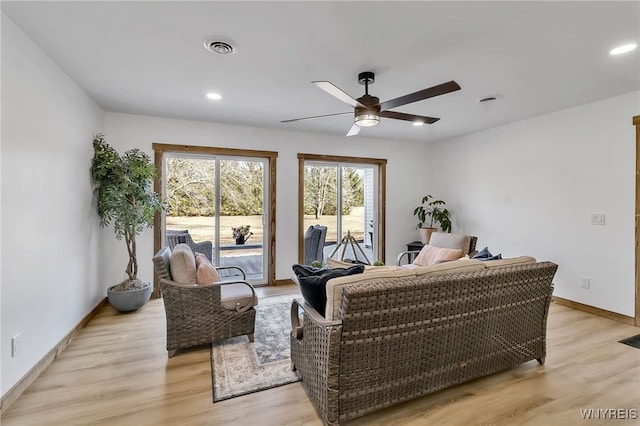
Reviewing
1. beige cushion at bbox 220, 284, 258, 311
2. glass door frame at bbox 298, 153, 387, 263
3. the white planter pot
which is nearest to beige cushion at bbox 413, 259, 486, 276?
beige cushion at bbox 220, 284, 258, 311

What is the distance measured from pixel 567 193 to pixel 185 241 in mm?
5072

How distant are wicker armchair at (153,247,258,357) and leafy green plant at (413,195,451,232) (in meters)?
3.86

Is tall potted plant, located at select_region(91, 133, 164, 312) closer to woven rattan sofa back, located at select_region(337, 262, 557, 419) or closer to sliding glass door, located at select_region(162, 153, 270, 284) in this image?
sliding glass door, located at select_region(162, 153, 270, 284)

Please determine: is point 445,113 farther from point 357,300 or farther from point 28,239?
point 28,239

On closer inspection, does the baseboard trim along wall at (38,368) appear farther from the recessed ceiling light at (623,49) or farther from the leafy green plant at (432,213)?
the leafy green plant at (432,213)

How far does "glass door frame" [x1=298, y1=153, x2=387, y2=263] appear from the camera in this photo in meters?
4.92

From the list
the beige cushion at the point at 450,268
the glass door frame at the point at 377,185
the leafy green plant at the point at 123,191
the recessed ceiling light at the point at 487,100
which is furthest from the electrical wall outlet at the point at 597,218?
the leafy green plant at the point at 123,191

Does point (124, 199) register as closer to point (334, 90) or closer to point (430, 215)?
point (334, 90)

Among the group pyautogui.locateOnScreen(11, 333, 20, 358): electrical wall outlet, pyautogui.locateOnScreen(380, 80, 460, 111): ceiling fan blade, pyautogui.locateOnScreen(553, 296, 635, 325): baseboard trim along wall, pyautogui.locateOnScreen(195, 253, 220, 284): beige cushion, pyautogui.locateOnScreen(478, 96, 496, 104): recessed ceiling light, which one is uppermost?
pyautogui.locateOnScreen(478, 96, 496, 104): recessed ceiling light

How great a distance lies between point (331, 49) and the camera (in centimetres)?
231

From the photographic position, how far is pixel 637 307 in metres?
3.23

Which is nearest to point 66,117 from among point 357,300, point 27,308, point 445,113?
point 27,308

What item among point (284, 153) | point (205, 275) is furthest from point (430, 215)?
point (205, 275)

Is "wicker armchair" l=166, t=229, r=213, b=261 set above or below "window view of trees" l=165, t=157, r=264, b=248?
below
